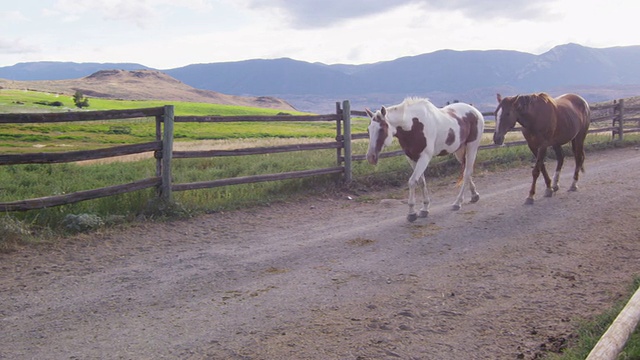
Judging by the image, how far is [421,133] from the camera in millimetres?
8562

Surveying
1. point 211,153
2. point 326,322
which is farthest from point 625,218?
point 211,153

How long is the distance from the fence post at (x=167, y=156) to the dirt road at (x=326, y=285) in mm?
806

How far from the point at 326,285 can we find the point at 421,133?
13.0ft

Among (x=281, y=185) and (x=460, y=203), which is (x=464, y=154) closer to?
(x=460, y=203)

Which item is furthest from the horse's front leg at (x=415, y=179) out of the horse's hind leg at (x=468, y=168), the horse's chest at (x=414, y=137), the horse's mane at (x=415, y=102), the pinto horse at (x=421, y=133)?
the horse's hind leg at (x=468, y=168)

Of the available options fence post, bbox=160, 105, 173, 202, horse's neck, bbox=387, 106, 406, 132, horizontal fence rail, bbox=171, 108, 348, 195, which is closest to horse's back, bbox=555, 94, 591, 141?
horse's neck, bbox=387, 106, 406, 132

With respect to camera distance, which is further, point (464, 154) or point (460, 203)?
point (464, 154)

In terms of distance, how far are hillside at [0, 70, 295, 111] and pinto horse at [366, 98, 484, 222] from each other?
403 ft

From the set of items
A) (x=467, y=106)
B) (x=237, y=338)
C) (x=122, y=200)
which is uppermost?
(x=467, y=106)

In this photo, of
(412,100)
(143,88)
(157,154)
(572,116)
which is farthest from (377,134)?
(143,88)

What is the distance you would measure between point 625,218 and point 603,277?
8.87 ft

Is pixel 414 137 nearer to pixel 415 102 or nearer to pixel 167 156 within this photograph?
pixel 415 102

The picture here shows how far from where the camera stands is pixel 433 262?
607 centimetres

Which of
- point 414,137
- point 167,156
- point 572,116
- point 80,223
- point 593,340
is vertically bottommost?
point 593,340
